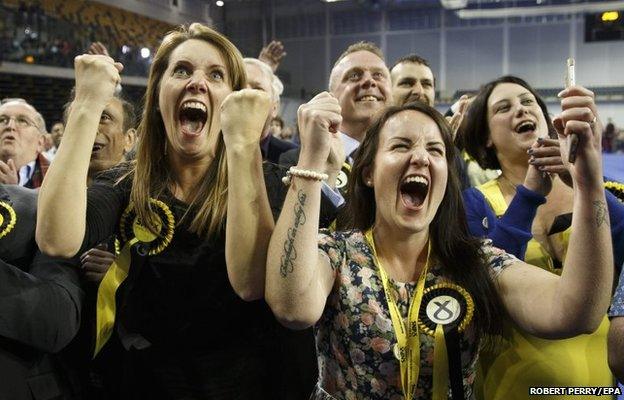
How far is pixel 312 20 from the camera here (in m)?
21.5

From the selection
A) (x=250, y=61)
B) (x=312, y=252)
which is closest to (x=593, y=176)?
(x=312, y=252)

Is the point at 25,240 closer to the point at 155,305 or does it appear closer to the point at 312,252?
the point at 155,305

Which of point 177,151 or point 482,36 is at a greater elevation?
point 482,36

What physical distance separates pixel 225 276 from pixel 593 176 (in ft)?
2.78

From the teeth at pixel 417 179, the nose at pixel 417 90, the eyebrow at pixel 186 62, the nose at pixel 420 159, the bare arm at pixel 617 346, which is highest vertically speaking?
the nose at pixel 417 90

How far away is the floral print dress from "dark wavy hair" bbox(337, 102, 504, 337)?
41 mm

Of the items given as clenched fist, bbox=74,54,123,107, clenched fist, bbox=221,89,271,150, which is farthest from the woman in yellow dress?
clenched fist, bbox=74,54,123,107

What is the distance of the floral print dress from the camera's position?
134 cm

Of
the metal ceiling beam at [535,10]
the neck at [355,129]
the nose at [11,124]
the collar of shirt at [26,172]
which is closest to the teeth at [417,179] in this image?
the neck at [355,129]

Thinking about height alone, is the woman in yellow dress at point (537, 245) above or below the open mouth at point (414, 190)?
below

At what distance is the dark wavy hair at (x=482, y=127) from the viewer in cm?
217

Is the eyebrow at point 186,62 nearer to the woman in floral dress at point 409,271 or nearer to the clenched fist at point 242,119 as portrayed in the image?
the clenched fist at point 242,119

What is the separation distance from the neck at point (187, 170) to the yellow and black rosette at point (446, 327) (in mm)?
650

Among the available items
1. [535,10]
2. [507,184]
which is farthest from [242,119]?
[535,10]
